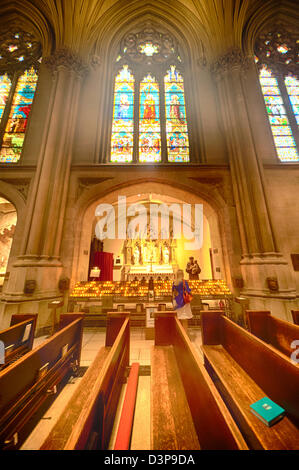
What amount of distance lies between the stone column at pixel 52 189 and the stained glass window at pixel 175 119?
3.91 meters

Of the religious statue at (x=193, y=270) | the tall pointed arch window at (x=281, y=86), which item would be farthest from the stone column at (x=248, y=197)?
the religious statue at (x=193, y=270)

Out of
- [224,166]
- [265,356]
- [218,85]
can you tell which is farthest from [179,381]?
[218,85]

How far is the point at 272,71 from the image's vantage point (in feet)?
28.3

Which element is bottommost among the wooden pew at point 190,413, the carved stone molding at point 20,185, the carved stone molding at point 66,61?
the wooden pew at point 190,413

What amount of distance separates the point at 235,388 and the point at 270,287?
13.1 feet

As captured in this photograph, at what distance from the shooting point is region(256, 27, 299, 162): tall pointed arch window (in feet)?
24.1

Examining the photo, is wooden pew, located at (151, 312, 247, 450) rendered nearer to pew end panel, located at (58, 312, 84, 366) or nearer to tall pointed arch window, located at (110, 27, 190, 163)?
pew end panel, located at (58, 312, 84, 366)

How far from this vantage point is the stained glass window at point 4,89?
7.75 meters

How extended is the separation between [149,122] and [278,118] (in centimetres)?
562

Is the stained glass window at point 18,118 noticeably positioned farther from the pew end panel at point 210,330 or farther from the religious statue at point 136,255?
the pew end panel at point 210,330

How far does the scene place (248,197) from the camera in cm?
602

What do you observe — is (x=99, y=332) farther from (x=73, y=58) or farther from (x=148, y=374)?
(x=73, y=58)

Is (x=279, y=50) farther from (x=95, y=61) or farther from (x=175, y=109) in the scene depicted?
(x=95, y=61)
